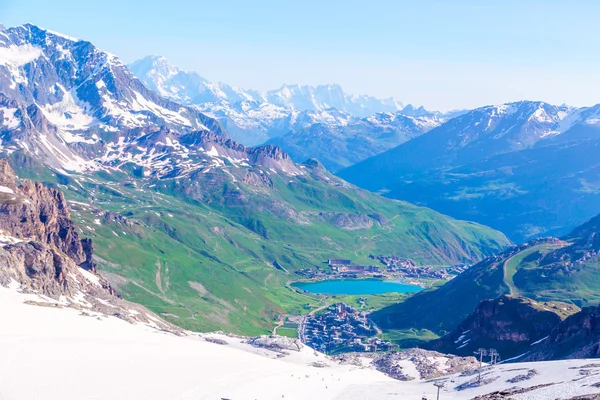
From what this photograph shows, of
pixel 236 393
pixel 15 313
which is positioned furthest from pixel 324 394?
pixel 15 313

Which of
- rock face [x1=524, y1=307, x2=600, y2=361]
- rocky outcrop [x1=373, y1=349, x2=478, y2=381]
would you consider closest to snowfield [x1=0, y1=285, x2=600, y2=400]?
rocky outcrop [x1=373, y1=349, x2=478, y2=381]

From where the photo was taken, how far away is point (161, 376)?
10475 centimetres

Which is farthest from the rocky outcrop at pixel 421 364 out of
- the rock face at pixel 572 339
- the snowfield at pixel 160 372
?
the rock face at pixel 572 339

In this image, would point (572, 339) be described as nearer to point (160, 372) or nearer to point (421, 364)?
point (421, 364)

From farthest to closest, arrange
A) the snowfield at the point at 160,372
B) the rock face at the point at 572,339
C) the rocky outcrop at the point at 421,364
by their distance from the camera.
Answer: the rocky outcrop at the point at 421,364 → the rock face at the point at 572,339 → the snowfield at the point at 160,372

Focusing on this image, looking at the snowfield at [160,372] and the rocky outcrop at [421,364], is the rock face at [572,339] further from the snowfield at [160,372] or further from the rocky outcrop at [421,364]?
the snowfield at [160,372]

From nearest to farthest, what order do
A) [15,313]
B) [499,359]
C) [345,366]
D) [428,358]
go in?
1. [15,313]
2. [345,366]
3. [428,358]
4. [499,359]

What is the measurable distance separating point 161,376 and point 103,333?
98.6ft

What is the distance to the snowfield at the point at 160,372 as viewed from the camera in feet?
304

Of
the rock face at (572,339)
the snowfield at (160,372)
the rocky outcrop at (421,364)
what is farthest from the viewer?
the rocky outcrop at (421,364)

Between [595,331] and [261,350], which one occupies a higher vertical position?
[595,331]

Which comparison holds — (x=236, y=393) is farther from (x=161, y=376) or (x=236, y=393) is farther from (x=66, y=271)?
(x=66, y=271)

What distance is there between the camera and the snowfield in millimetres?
92562

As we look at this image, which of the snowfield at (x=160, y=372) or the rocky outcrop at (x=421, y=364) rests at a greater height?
the snowfield at (x=160, y=372)
